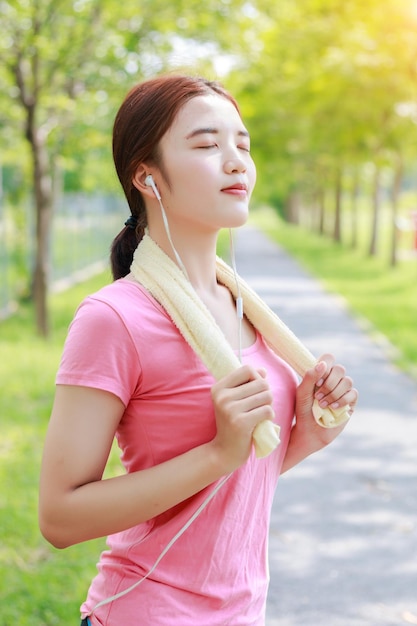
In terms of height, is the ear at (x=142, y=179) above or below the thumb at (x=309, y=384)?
above

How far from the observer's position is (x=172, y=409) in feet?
5.22

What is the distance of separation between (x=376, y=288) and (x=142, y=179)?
16.0 m

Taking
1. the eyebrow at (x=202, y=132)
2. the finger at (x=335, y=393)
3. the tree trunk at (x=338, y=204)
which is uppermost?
the eyebrow at (x=202, y=132)

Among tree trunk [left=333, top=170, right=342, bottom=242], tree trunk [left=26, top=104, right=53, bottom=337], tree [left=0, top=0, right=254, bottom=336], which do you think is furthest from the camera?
tree trunk [left=333, top=170, right=342, bottom=242]

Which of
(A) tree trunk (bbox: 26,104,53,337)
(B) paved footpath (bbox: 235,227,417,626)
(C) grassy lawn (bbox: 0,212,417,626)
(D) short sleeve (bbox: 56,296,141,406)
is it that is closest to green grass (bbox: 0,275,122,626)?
(C) grassy lawn (bbox: 0,212,417,626)

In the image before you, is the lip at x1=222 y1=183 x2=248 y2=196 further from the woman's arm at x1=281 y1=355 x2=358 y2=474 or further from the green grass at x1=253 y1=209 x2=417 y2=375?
the green grass at x1=253 y1=209 x2=417 y2=375

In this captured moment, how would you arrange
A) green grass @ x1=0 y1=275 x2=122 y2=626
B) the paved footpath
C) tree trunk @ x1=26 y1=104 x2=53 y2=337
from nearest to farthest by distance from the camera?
green grass @ x1=0 y1=275 x2=122 y2=626 < the paved footpath < tree trunk @ x1=26 y1=104 x2=53 y2=337

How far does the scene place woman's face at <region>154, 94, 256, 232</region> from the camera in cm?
167

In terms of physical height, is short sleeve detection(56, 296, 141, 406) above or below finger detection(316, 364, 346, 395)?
above

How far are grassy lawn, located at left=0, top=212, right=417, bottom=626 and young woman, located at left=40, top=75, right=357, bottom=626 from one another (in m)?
0.86

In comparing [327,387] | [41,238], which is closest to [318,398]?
[327,387]

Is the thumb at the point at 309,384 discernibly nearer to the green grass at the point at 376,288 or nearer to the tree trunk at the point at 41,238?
the green grass at the point at 376,288

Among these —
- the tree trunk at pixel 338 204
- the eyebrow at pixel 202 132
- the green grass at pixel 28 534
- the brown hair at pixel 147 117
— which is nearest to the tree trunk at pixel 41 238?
the green grass at pixel 28 534

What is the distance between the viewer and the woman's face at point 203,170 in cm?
167
